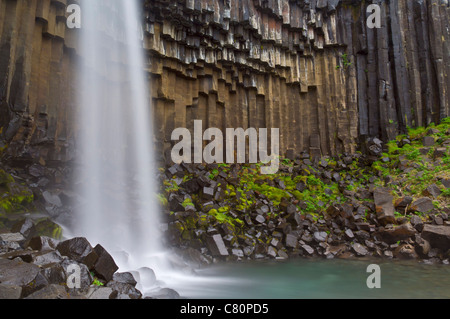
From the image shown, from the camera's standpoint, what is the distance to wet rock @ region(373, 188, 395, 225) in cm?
1080

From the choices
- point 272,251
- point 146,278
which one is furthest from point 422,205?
point 146,278

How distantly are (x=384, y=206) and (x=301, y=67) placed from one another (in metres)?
8.80

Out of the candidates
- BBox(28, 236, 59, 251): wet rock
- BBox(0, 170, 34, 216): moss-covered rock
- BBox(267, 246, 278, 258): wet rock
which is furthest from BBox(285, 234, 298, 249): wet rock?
BBox(0, 170, 34, 216): moss-covered rock

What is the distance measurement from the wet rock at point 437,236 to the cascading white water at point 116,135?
7.97 meters

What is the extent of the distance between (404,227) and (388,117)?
8193 mm

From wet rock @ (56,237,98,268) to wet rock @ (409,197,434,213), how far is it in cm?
1043

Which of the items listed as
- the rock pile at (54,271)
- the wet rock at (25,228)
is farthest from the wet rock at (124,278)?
the wet rock at (25,228)

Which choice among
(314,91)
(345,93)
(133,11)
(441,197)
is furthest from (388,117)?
(133,11)

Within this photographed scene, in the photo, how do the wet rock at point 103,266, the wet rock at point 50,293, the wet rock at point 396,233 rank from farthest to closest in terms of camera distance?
1. the wet rock at point 396,233
2. the wet rock at point 103,266
3. the wet rock at point 50,293

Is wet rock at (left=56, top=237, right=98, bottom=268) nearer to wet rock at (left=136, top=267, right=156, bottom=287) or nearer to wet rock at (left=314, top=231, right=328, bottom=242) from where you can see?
wet rock at (left=136, top=267, right=156, bottom=287)

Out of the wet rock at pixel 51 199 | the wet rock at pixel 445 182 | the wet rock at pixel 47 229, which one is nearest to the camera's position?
the wet rock at pixel 47 229

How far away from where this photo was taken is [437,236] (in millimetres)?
9352

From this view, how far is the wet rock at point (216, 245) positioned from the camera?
9.30m

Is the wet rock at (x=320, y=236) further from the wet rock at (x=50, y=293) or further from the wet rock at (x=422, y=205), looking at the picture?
the wet rock at (x=50, y=293)
